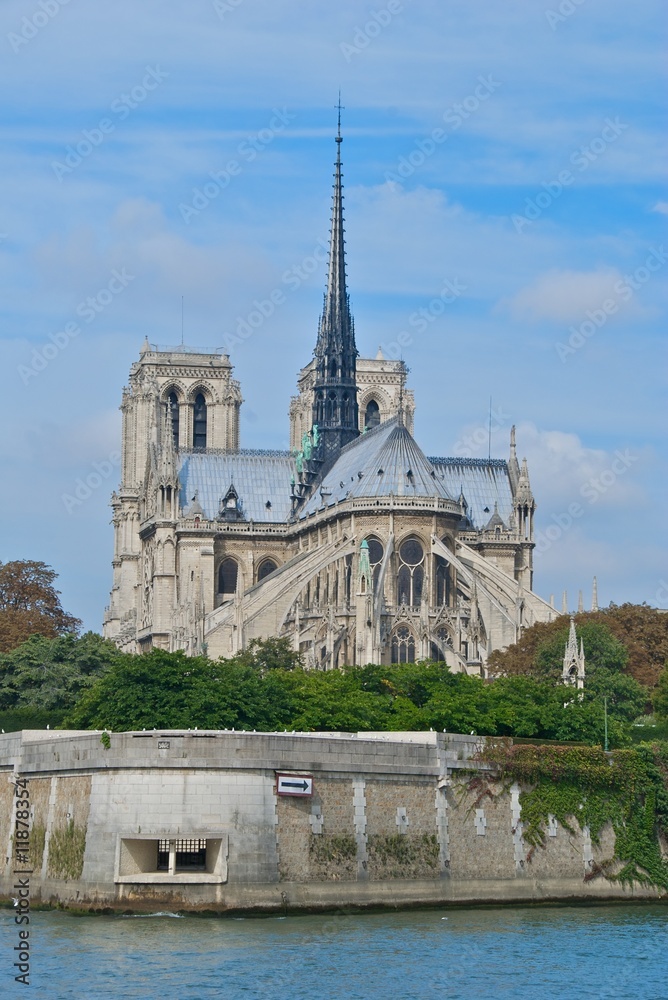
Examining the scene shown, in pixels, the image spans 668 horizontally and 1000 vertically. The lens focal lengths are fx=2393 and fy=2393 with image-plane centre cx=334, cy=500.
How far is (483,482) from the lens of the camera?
136875 millimetres

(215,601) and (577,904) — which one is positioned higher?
(215,601)

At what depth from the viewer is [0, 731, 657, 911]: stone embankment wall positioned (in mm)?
58188

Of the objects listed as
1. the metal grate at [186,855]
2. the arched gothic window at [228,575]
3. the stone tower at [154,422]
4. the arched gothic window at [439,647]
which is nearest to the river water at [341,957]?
the metal grate at [186,855]

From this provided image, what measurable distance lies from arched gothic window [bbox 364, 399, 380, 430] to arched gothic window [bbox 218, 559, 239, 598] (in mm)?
25022

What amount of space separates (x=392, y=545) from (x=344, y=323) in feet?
75.4

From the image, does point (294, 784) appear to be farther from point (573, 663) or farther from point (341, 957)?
point (573, 663)

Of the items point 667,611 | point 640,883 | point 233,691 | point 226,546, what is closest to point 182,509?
point 226,546

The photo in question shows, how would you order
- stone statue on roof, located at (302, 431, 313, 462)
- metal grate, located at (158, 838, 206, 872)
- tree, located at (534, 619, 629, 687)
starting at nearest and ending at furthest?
metal grate, located at (158, 838, 206, 872), tree, located at (534, 619, 629, 687), stone statue on roof, located at (302, 431, 313, 462)

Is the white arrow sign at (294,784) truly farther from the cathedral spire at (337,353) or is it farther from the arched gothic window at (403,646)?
the cathedral spire at (337,353)

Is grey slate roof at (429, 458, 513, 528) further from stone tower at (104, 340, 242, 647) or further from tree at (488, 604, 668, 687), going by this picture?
tree at (488, 604, 668, 687)

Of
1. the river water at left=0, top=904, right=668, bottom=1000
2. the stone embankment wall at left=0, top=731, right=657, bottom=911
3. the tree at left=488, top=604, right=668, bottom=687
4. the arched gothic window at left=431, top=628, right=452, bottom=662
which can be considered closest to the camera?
the river water at left=0, top=904, right=668, bottom=1000

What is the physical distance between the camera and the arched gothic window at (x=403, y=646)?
372ft

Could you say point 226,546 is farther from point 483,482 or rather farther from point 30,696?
point 30,696

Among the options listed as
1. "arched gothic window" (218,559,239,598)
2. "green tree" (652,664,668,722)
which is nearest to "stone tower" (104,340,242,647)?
"arched gothic window" (218,559,239,598)
